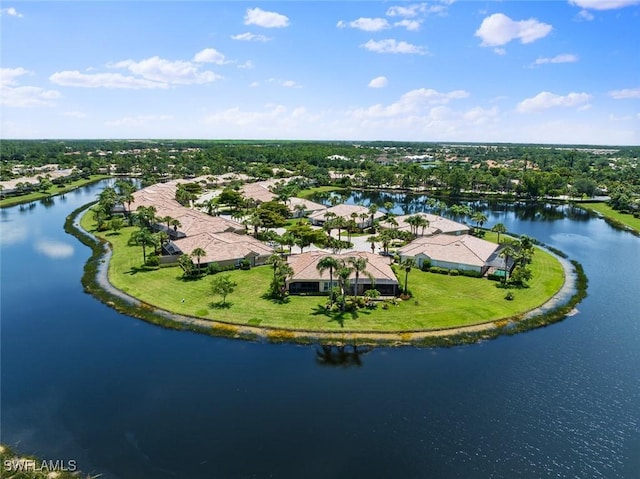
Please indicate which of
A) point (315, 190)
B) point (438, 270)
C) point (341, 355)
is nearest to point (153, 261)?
point (341, 355)

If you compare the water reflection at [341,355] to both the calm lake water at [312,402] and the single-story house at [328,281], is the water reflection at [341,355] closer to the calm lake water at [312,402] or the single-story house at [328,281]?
the calm lake water at [312,402]

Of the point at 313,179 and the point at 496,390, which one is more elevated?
the point at 313,179

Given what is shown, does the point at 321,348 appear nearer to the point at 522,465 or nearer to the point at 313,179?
the point at 522,465

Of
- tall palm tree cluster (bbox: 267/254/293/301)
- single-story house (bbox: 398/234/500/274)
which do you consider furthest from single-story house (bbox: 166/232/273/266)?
single-story house (bbox: 398/234/500/274)

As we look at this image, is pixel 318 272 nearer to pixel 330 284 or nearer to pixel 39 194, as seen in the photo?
pixel 330 284

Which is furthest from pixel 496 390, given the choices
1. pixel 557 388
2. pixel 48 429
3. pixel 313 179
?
pixel 313 179

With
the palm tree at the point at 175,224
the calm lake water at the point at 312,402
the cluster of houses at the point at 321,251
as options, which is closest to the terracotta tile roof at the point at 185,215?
the cluster of houses at the point at 321,251
